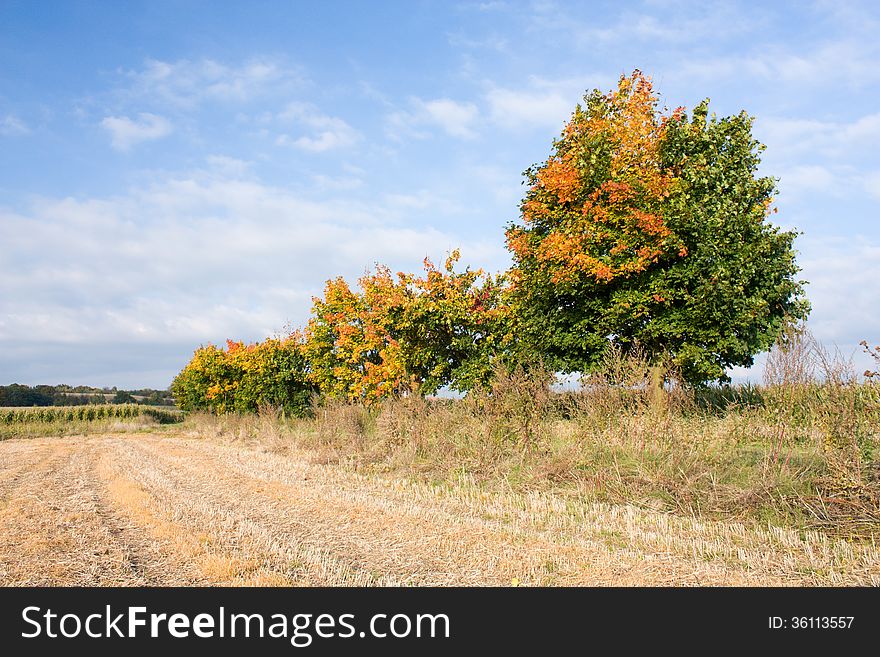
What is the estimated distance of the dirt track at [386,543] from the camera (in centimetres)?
665

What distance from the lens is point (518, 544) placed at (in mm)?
7984

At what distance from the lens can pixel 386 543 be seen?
8.24 metres

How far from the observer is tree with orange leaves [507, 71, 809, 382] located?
18.1 m

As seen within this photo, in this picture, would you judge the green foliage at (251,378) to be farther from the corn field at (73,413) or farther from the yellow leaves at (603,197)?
the yellow leaves at (603,197)

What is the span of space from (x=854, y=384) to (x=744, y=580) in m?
4.00

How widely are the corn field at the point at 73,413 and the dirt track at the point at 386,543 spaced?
52070mm

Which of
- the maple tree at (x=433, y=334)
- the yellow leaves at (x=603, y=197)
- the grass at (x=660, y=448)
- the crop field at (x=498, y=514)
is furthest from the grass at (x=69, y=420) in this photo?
the yellow leaves at (x=603, y=197)

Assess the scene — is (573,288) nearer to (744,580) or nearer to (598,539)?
(598,539)

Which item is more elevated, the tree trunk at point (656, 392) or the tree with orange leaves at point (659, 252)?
the tree with orange leaves at point (659, 252)

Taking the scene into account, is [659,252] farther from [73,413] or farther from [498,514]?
[73,413]

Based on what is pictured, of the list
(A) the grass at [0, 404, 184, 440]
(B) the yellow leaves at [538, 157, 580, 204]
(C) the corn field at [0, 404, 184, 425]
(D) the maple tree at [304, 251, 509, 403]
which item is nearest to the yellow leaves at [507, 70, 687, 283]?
(B) the yellow leaves at [538, 157, 580, 204]

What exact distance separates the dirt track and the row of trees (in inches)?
364

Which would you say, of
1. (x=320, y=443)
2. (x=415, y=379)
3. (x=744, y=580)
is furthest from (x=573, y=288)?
(x=744, y=580)

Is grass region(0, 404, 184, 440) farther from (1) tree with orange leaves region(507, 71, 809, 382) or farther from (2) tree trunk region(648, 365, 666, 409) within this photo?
(2) tree trunk region(648, 365, 666, 409)
